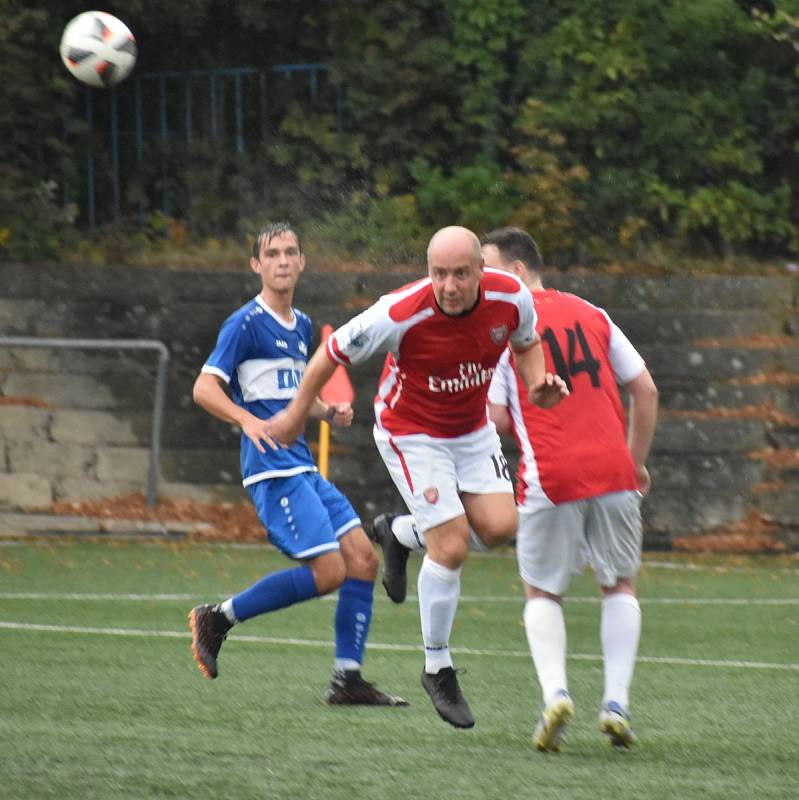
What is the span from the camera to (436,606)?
272 inches

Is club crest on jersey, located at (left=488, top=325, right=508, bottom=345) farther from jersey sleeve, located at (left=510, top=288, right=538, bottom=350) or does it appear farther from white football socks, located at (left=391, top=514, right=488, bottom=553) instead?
white football socks, located at (left=391, top=514, right=488, bottom=553)

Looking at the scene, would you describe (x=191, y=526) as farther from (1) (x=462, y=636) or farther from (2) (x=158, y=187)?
(1) (x=462, y=636)

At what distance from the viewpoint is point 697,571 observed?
1366 centimetres

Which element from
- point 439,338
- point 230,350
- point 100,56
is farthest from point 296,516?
point 100,56

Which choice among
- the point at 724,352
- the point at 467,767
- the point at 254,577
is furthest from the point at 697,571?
the point at 467,767

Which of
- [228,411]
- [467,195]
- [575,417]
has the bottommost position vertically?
[228,411]

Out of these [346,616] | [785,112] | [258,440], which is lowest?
[346,616]

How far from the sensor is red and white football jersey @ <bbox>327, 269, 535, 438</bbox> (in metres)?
6.44

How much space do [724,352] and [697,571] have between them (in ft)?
7.19

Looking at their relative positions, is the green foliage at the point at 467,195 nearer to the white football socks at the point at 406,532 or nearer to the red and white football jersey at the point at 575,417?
the white football socks at the point at 406,532

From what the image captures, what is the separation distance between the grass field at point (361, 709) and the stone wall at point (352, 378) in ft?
7.56

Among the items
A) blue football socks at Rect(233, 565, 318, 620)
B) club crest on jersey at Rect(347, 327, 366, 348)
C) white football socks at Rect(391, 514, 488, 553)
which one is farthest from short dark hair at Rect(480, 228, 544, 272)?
white football socks at Rect(391, 514, 488, 553)

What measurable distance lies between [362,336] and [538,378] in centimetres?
61

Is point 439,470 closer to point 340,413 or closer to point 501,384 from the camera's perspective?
point 501,384
